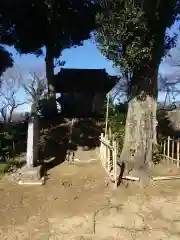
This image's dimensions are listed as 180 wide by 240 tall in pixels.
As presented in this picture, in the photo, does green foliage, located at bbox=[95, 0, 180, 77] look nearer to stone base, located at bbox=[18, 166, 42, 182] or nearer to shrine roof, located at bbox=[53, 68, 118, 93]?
stone base, located at bbox=[18, 166, 42, 182]

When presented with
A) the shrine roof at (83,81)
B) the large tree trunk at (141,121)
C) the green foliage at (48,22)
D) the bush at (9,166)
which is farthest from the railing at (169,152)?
the shrine roof at (83,81)

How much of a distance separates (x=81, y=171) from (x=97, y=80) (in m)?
13.0

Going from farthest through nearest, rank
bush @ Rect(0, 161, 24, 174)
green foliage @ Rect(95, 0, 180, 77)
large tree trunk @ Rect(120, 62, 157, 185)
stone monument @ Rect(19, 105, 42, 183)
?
bush @ Rect(0, 161, 24, 174) → stone monument @ Rect(19, 105, 42, 183) → large tree trunk @ Rect(120, 62, 157, 185) → green foliage @ Rect(95, 0, 180, 77)

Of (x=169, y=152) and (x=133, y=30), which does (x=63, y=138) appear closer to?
(x=169, y=152)

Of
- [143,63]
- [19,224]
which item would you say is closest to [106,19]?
[143,63]

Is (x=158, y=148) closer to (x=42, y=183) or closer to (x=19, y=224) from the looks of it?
(x=42, y=183)

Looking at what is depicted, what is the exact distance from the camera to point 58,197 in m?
7.95

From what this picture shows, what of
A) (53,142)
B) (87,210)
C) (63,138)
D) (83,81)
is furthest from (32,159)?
(83,81)

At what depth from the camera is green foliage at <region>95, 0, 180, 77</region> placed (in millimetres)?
8203

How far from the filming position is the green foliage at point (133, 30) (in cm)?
820

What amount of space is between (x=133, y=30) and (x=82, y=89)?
14.4 metres

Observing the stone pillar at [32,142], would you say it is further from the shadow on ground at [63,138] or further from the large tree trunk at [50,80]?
the large tree trunk at [50,80]

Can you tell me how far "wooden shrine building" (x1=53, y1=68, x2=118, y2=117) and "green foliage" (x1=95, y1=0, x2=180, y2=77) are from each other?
13.0 metres

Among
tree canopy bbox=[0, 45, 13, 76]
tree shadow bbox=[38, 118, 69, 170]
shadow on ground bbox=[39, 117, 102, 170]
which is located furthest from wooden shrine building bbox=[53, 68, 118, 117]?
shadow on ground bbox=[39, 117, 102, 170]
